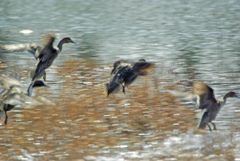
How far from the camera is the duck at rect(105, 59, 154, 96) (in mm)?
5727

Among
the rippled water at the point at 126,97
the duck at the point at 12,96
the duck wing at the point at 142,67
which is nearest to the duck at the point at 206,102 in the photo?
the rippled water at the point at 126,97

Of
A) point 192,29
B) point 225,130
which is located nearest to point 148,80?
point 225,130

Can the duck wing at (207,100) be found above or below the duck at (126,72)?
below

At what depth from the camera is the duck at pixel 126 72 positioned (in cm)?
573

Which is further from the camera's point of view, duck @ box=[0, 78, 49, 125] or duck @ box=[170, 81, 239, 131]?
duck @ box=[170, 81, 239, 131]

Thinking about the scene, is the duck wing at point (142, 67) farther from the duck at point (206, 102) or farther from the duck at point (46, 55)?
the duck at point (46, 55)

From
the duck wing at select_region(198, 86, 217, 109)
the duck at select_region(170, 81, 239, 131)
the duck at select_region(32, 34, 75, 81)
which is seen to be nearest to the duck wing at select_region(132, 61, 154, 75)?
the duck at select_region(170, 81, 239, 131)

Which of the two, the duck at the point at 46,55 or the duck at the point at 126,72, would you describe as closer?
the duck at the point at 126,72

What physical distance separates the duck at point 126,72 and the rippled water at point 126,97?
44 centimetres

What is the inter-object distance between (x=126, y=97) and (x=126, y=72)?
3.73ft

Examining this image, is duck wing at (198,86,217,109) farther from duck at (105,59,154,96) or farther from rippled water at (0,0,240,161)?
duck at (105,59,154,96)

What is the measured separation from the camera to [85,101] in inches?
268

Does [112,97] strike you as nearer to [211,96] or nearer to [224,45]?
[211,96]

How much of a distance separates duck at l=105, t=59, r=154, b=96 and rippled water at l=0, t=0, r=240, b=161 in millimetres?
438
